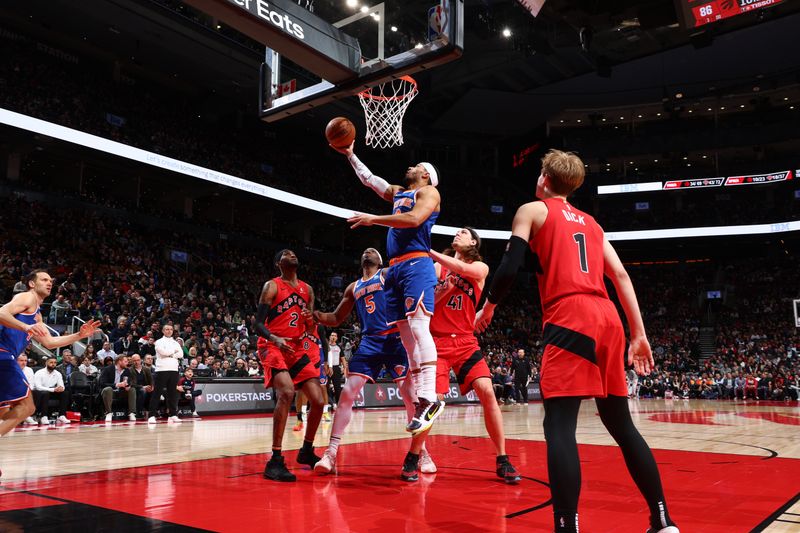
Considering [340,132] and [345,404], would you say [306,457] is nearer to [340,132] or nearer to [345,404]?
[345,404]

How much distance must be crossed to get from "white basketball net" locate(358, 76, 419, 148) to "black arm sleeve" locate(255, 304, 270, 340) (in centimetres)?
663

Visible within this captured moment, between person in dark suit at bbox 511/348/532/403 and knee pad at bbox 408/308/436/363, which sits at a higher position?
knee pad at bbox 408/308/436/363

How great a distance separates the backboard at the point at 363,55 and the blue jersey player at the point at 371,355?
2.48 metres

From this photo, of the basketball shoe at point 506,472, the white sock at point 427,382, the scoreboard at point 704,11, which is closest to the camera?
the white sock at point 427,382

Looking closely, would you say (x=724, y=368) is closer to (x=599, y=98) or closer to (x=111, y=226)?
(x=599, y=98)

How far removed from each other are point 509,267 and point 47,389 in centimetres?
1120

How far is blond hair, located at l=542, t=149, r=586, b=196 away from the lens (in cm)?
320

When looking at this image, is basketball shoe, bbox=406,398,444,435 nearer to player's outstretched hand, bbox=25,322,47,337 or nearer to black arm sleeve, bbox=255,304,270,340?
black arm sleeve, bbox=255,304,270,340

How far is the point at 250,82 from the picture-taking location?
2627 cm

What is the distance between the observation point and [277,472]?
15.4 feet

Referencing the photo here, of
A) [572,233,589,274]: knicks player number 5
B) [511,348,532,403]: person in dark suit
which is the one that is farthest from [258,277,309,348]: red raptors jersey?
[511,348,532,403]: person in dark suit

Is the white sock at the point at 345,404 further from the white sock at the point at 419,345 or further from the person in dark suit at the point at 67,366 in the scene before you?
the person in dark suit at the point at 67,366

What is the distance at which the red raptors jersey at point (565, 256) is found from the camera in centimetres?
298

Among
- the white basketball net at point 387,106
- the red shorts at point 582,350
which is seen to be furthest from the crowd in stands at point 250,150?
the red shorts at point 582,350
